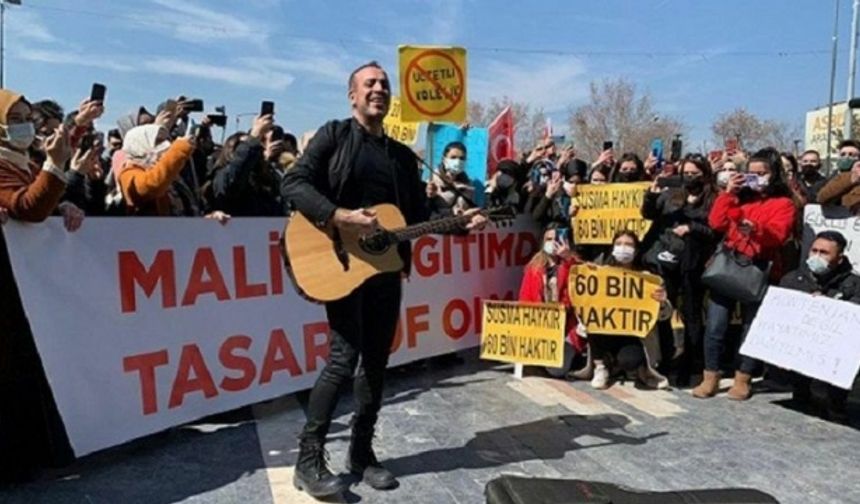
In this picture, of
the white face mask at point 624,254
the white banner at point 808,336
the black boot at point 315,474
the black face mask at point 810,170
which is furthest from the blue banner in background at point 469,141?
the black boot at point 315,474

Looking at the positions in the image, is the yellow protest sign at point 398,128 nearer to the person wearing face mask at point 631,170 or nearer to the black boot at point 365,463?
the person wearing face mask at point 631,170

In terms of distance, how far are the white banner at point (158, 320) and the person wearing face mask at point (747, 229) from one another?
2.93 metres

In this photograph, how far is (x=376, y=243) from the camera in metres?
3.71

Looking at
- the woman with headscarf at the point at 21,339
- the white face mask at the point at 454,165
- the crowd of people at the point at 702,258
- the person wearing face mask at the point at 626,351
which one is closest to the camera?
the woman with headscarf at the point at 21,339

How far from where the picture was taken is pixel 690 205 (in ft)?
20.9

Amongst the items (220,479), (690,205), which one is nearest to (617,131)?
(690,205)

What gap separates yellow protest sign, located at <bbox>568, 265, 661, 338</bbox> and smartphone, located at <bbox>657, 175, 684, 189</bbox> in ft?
2.67

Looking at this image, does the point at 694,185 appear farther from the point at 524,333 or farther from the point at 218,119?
the point at 218,119

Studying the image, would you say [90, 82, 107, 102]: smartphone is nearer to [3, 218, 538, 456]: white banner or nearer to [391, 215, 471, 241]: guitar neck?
[3, 218, 538, 456]: white banner

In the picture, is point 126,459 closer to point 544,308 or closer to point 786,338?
point 544,308

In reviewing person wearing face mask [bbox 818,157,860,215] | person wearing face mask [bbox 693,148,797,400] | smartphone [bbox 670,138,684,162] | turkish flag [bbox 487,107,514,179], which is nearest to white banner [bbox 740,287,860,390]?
person wearing face mask [bbox 693,148,797,400]

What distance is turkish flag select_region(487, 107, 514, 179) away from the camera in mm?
9344

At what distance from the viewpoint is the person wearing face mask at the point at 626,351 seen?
620cm

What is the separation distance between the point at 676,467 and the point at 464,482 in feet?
3.92
